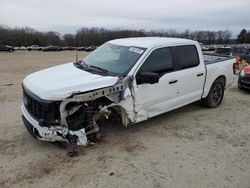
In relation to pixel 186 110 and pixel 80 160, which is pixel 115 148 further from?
pixel 186 110

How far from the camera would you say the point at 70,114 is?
4.43m

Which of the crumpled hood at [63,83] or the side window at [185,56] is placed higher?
the side window at [185,56]

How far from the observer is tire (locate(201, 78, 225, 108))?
7072 millimetres

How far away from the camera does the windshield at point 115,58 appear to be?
515 centimetres

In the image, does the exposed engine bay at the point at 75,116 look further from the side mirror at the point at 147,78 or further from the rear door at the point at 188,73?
the rear door at the point at 188,73

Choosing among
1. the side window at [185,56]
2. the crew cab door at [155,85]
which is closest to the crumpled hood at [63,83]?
the crew cab door at [155,85]

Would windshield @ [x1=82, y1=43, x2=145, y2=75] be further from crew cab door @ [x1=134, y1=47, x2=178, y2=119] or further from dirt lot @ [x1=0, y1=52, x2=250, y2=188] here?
dirt lot @ [x1=0, y1=52, x2=250, y2=188]

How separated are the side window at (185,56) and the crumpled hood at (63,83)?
1767mm

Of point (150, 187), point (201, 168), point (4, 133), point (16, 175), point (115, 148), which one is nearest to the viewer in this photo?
point (150, 187)

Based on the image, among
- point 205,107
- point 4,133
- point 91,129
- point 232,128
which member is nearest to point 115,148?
point 91,129

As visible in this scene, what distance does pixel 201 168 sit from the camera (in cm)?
414

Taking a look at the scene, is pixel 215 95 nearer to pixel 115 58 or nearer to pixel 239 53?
pixel 115 58

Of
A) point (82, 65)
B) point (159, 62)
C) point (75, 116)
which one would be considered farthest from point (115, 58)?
point (75, 116)

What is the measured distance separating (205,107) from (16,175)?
5.05 metres
